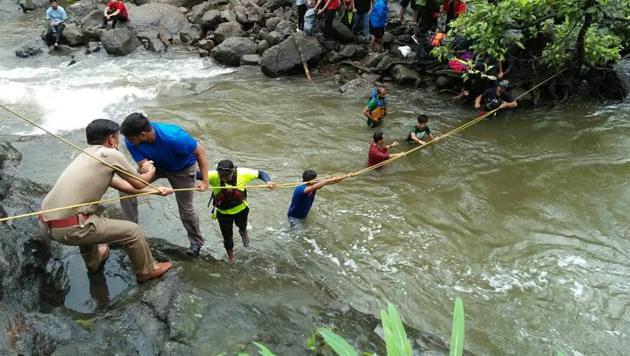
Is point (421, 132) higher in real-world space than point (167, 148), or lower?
lower

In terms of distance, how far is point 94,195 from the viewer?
13.4 feet

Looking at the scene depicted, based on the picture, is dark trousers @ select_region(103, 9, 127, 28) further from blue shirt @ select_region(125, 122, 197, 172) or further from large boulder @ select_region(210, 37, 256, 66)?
blue shirt @ select_region(125, 122, 197, 172)

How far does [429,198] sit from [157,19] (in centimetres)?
1338

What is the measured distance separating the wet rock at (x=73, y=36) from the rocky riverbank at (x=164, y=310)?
1265cm

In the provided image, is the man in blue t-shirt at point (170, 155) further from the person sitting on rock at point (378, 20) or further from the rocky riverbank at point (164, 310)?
the person sitting on rock at point (378, 20)

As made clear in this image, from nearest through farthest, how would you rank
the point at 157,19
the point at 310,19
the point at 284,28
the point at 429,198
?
the point at 429,198
the point at 310,19
the point at 284,28
the point at 157,19

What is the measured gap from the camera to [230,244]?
5.67 meters

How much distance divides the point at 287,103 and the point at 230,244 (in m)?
6.46

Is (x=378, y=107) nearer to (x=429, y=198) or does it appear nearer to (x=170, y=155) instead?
(x=429, y=198)

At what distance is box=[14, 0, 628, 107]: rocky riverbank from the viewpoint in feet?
36.9

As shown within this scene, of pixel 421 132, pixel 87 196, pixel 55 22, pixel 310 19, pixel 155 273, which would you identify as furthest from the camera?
pixel 55 22

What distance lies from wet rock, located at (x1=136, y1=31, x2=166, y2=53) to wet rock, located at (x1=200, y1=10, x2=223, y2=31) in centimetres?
156

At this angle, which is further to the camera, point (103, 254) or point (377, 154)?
point (377, 154)

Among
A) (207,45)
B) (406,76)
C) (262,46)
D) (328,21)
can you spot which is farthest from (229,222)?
(207,45)
